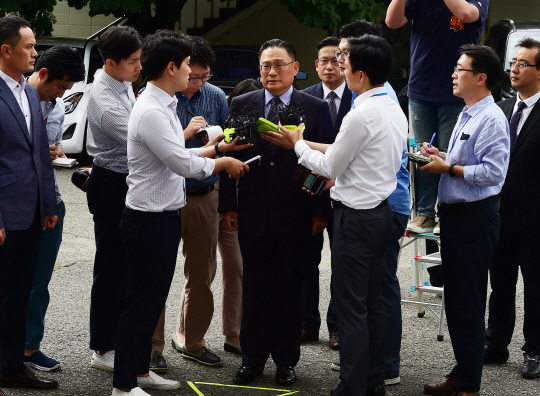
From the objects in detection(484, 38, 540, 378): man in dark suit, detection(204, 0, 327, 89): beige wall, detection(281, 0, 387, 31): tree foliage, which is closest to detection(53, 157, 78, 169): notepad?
detection(484, 38, 540, 378): man in dark suit

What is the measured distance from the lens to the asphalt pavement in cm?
438

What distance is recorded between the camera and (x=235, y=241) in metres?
5.21

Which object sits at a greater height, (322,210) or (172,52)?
(172,52)

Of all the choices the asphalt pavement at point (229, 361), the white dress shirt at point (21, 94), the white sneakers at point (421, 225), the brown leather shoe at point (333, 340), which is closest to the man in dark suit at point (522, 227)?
the asphalt pavement at point (229, 361)

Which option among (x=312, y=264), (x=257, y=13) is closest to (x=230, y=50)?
(x=257, y=13)

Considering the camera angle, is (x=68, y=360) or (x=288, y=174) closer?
(x=288, y=174)

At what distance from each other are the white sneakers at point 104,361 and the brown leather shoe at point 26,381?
1.28 feet

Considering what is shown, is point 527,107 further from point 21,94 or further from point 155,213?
point 21,94

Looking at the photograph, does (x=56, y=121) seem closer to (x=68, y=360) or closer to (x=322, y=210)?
(x=68, y=360)

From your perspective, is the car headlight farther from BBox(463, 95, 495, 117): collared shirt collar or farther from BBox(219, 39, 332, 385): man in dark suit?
BBox(463, 95, 495, 117): collared shirt collar

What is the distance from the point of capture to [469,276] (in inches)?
162

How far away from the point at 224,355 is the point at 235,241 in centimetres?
80

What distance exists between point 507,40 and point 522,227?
Answer: 5.91 meters

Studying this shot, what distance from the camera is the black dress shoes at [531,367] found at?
4.65 meters
